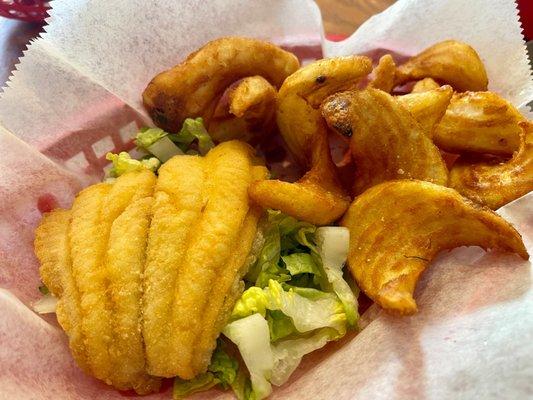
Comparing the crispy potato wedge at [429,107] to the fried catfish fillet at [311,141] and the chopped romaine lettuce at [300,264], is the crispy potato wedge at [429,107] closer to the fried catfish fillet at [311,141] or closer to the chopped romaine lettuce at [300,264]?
the fried catfish fillet at [311,141]

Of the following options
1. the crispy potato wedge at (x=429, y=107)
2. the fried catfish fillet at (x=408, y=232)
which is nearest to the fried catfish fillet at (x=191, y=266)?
the fried catfish fillet at (x=408, y=232)

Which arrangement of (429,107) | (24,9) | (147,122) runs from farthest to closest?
(24,9) < (147,122) < (429,107)

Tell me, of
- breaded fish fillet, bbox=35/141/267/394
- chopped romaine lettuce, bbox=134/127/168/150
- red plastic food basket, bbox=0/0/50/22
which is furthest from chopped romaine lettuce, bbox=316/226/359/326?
red plastic food basket, bbox=0/0/50/22

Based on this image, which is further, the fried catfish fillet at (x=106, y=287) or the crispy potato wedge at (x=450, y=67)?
the crispy potato wedge at (x=450, y=67)

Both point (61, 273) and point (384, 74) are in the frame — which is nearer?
point (61, 273)

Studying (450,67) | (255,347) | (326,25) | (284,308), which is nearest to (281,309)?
(284,308)

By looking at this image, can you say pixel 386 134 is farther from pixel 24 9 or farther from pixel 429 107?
pixel 24 9
